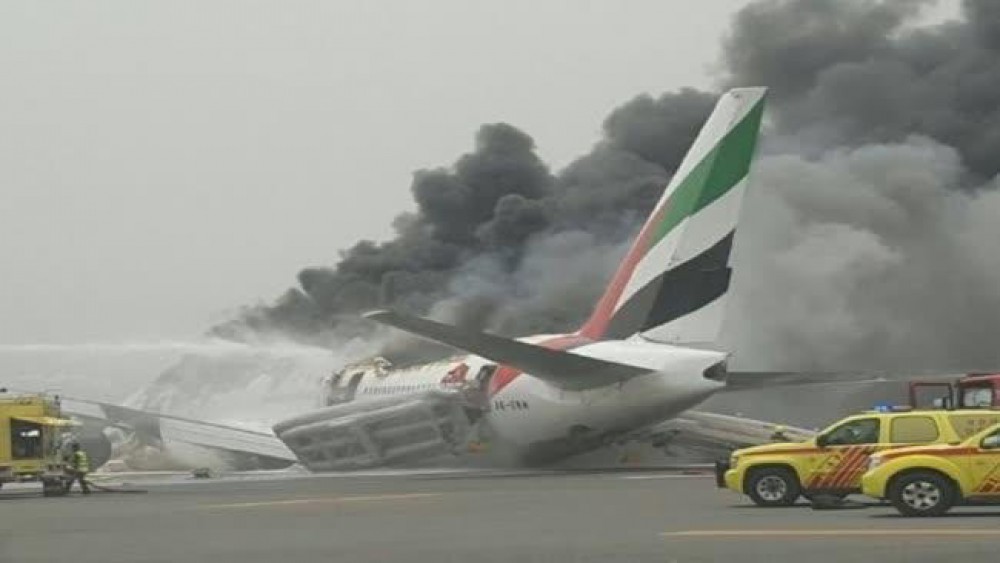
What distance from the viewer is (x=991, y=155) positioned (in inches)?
2643

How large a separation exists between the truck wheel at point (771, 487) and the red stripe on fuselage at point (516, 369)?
15491 mm

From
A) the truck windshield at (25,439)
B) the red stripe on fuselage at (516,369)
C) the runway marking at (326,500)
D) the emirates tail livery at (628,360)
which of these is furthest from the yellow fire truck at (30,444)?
the red stripe on fuselage at (516,369)

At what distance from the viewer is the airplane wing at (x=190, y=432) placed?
56688 millimetres

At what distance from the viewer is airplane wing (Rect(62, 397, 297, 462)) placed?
5669cm

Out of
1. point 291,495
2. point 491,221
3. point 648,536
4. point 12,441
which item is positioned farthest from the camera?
point 491,221

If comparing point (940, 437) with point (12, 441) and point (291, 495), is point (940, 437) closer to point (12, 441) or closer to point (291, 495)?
point (291, 495)

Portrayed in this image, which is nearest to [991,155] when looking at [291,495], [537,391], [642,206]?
[642,206]

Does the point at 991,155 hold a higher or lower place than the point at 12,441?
higher

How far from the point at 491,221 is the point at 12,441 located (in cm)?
2975

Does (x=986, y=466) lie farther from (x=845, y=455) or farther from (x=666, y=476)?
(x=666, y=476)

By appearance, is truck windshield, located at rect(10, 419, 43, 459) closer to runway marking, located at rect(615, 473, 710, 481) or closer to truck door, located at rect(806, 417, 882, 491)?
runway marking, located at rect(615, 473, 710, 481)

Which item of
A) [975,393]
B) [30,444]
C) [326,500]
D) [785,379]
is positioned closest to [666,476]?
[785,379]

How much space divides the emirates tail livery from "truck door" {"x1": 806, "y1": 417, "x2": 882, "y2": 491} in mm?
12833

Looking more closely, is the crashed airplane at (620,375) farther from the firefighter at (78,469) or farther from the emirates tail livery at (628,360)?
the firefighter at (78,469)
